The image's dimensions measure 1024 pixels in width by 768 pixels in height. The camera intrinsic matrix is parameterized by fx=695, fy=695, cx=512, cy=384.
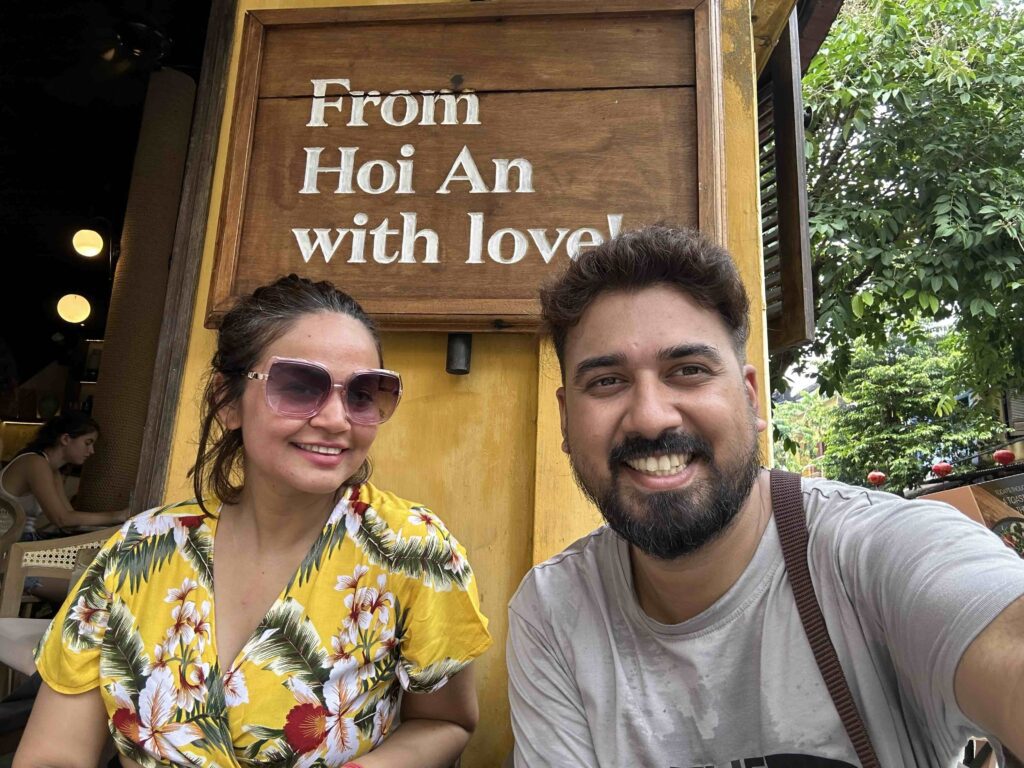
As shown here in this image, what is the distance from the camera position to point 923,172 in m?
5.41

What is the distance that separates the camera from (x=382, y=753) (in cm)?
137

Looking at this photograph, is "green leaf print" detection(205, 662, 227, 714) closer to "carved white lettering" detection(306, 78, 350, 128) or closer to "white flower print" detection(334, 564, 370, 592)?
A: "white flower print" detection(334, 564, 370, 592)

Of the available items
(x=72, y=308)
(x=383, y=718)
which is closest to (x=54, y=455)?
(x=72, y=308)

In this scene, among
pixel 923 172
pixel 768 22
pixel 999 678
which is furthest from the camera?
pixel 923 172

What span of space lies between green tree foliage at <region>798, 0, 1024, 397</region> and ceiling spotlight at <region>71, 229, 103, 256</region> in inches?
257

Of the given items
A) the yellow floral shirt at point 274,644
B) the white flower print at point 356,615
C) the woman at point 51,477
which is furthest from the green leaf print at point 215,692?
the woman at point 51,477

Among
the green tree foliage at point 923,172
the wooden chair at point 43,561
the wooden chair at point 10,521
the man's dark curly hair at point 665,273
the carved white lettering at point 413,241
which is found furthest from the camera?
the green tree foliage at point 923,172

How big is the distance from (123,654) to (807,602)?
4.31 ft

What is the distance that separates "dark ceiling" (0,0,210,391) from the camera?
431 centimetres

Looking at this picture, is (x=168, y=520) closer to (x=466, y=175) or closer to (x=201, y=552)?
(x=201, y=552)

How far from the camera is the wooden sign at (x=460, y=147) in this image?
2.01 metres

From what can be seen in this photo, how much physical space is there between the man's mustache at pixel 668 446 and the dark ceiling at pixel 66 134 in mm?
4364

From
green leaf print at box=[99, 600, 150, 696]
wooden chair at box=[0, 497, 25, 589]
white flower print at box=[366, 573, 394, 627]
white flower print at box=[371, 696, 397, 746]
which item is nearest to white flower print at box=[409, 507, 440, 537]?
white flower print at box=[366, 573, 394, 627]

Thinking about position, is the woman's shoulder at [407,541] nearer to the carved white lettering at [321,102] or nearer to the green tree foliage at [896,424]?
the carved white lettering at [321,102]
